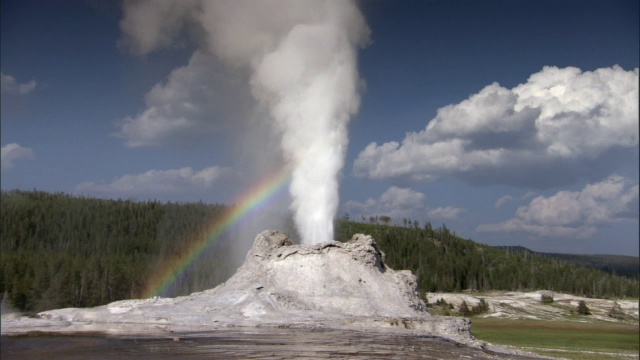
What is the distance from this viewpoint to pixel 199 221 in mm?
103062

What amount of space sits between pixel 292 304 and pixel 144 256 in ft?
214

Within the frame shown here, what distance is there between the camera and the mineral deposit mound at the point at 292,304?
25.6m

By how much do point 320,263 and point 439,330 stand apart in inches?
299

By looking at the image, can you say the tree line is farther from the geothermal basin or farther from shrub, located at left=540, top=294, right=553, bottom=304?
the geothermal basin

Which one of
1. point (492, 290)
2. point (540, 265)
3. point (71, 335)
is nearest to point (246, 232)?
point (71, 335)

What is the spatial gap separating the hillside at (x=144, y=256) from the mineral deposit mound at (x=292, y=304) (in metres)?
20.8

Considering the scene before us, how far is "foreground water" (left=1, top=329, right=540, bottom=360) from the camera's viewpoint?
18.5 meters

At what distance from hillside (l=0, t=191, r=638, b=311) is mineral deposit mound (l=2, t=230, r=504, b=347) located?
20.8 meters

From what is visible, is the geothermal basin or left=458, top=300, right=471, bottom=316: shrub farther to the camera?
left=458, top=300, right=471, bottom=316: shrub

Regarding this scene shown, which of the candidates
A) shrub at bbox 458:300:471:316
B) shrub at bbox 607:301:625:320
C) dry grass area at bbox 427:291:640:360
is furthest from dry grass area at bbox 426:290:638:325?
shrub at bbox 458:300:471:316

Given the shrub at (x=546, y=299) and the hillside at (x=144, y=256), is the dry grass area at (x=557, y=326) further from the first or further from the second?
the hillside at (x=144, y=256)

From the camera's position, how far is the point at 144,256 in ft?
A: 293

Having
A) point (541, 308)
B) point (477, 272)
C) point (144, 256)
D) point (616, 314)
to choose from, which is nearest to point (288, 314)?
point (541, 308)

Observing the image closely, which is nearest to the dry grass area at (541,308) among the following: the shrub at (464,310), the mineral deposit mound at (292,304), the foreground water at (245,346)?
the shrub at (464,310)
